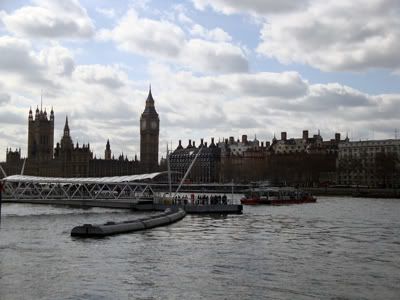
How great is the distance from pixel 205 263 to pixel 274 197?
210 feet

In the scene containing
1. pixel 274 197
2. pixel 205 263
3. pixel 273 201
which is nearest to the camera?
pixel 205 263

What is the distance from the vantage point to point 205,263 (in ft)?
96.1

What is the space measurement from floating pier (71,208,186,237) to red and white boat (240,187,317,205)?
3401 centimetres

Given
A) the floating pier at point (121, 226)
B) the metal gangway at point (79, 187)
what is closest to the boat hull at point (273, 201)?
the metal gangway at point (79, 187)

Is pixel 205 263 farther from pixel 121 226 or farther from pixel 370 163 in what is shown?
pixel 370 163

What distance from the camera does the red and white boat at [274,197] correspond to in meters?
87.0

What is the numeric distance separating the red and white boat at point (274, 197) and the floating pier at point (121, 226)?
34.0 m

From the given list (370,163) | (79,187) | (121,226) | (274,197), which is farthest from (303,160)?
(121,226)

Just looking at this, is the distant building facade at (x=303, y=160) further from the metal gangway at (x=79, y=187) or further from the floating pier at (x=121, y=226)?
the floating pier at (x=121, y=226)

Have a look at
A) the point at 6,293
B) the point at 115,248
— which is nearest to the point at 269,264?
the point at 115,248

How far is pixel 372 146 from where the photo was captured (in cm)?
15738

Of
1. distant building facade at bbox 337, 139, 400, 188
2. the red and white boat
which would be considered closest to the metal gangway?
the red and white boat

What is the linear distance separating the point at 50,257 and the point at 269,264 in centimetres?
1088

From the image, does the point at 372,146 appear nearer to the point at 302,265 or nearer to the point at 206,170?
the point at 206,170
